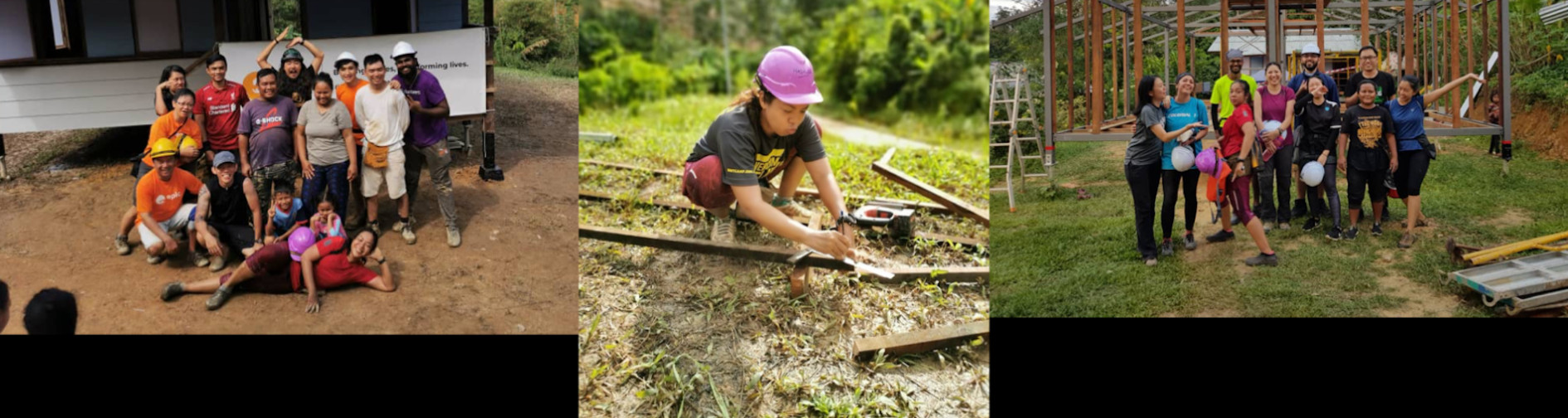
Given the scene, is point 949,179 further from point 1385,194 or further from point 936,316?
point 1385,194

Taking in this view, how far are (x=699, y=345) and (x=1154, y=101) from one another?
7.66 ft

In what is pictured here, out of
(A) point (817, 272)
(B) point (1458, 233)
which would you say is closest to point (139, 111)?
(A) point (817, 272)

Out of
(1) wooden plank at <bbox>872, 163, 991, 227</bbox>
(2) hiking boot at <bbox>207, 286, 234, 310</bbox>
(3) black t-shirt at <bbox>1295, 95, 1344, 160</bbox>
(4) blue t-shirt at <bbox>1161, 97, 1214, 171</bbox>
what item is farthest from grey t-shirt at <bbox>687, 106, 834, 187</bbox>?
(3) black t-shirt at <bbox>1295, 95, 1344, 160</bbox>

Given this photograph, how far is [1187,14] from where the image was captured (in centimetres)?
570

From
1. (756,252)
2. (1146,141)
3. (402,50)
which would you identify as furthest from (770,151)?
(1146,141)

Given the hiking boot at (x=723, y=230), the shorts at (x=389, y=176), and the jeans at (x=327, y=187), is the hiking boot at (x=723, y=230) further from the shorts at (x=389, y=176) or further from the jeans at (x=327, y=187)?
the jeans at (x=327, y=187)

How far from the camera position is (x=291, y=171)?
4.80 m

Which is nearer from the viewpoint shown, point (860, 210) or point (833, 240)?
point (833, 240)

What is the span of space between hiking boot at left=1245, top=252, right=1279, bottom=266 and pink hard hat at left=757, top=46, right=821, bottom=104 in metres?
2.43

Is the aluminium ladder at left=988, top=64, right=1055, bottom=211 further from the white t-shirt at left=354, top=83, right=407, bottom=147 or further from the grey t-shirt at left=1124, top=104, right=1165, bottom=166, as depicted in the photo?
the white t-shirt at left=354, top=83, right=407, bottom=147

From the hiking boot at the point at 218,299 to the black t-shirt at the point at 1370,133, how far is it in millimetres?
5144

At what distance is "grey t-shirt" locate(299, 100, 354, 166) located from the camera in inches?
186

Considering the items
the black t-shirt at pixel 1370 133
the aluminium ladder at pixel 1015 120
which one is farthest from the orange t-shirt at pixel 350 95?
the black t-shirt at pixel 1370 133

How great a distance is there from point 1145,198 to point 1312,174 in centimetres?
86
